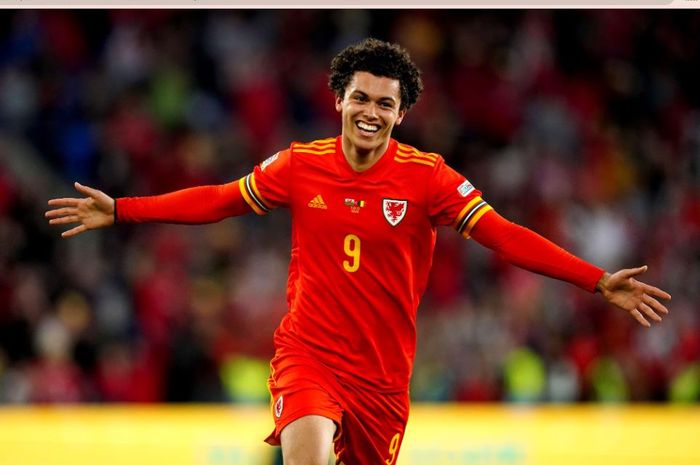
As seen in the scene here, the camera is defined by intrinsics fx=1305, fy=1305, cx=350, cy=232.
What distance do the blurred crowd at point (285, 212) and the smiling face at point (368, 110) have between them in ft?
19.0

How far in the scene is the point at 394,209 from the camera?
589cm

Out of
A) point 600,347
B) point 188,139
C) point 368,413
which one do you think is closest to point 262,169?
point 368,413

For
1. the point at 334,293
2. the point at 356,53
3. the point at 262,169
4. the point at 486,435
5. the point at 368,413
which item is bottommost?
the point at 486,435

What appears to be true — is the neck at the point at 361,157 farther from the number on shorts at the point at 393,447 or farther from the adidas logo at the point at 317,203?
the number on shorts at the point at 393,447

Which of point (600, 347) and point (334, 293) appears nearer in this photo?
point (334, 293)

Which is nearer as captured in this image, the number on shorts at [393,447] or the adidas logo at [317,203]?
the adidas logo at [317,203]

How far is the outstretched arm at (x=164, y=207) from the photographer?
6.02 metres

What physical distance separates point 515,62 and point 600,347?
409 cm

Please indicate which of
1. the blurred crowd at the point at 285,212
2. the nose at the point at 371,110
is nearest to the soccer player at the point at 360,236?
the nose at the point at 371,110

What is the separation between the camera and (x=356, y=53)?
5988 mm

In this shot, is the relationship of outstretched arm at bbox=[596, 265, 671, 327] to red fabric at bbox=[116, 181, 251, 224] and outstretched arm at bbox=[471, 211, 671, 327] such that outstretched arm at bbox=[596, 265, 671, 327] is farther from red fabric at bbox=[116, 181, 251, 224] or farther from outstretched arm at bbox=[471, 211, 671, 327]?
red fabric at bbox=[116, 181, 251, 224]

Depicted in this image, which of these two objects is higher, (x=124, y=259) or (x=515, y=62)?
(x=515, y=62)

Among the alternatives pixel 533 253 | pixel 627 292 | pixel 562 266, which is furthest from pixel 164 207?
pixel 627 292

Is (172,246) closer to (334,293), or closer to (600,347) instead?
(600,347)
